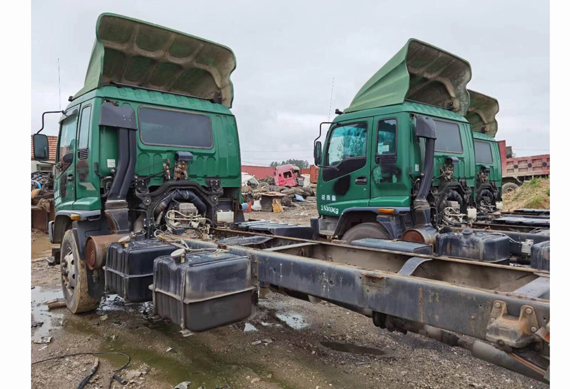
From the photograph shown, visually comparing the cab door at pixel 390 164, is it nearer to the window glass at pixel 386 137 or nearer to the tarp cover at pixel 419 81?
the window glass at pixel 386 137

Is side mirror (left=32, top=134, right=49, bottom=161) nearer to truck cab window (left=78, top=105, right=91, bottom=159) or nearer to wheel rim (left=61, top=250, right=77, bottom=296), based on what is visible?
truck cab window (left=78, top=105, right=91, bottom=159)

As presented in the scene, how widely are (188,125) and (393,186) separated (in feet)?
9.16

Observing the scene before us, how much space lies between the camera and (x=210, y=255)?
301 centimetres

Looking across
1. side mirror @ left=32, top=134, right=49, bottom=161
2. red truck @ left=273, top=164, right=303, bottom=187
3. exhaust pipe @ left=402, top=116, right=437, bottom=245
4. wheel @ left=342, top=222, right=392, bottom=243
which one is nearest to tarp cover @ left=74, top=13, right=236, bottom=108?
side mirror @ left=32, top=134, right=49, bottom=161

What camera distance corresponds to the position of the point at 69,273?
179 inches

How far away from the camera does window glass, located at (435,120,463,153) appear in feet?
19.5

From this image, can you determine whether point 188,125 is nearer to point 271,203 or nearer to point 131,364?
point 131,364

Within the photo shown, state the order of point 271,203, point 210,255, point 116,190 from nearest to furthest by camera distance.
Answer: point 210,255, point 116,190, point 271,203

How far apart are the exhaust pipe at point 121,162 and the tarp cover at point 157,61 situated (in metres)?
0.51

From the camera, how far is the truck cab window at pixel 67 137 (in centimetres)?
483

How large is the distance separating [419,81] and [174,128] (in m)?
3.78

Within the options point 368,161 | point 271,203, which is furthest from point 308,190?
point 368,161

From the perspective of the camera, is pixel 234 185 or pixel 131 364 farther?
pixel 234 185

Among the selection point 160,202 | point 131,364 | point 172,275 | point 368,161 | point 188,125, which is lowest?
point 131,364
